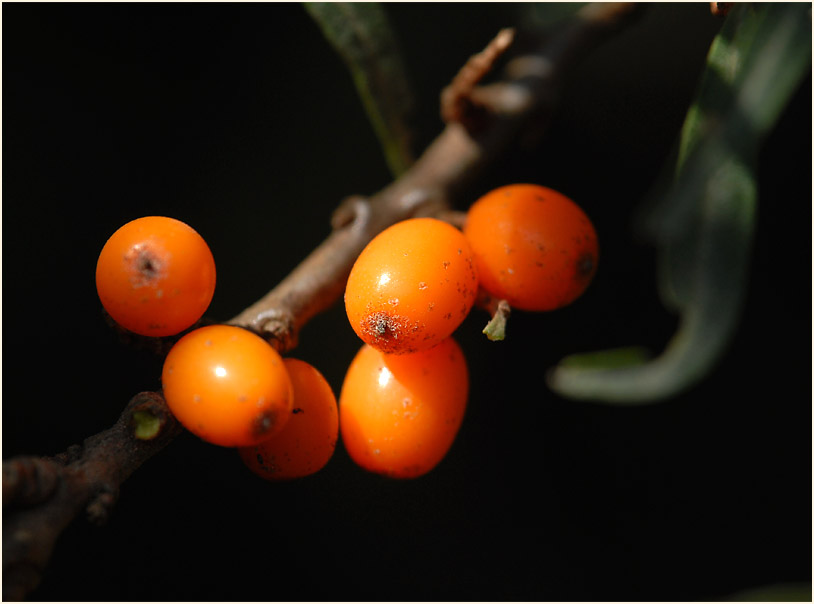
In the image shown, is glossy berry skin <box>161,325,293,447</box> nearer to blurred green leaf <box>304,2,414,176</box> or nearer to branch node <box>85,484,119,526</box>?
branch node <box>85,484,119,526</box>

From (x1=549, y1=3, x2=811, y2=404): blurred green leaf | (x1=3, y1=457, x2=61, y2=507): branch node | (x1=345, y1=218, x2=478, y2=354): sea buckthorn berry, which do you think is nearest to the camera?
(x1=3, y1=457, x2=61, y2=507): branch node

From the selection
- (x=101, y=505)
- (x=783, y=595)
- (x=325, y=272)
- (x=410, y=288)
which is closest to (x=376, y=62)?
(x=325, y=272)

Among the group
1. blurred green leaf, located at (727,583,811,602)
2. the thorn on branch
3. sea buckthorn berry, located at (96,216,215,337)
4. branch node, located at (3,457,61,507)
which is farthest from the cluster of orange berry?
blurred green leaf, located at (727,583,811,602)

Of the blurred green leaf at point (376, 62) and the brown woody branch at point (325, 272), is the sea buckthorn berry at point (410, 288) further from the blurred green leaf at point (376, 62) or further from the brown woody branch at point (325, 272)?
the blurred green leaf at point (376, 62)

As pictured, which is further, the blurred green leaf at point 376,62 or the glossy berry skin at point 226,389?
the blurred green leaf at point 376,62

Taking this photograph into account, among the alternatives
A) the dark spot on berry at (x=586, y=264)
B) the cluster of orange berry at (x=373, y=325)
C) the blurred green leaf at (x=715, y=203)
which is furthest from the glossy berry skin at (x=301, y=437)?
the blurred green leaf at (x=715, y=203)

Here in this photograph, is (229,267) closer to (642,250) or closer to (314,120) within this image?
(314,120)

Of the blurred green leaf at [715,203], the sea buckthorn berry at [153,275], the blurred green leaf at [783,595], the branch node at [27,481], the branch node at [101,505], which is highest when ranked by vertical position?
the sea buckthorn berry at [153,275]

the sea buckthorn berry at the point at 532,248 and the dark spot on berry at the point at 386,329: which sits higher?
the dark spot on berry at the point at 386,329
